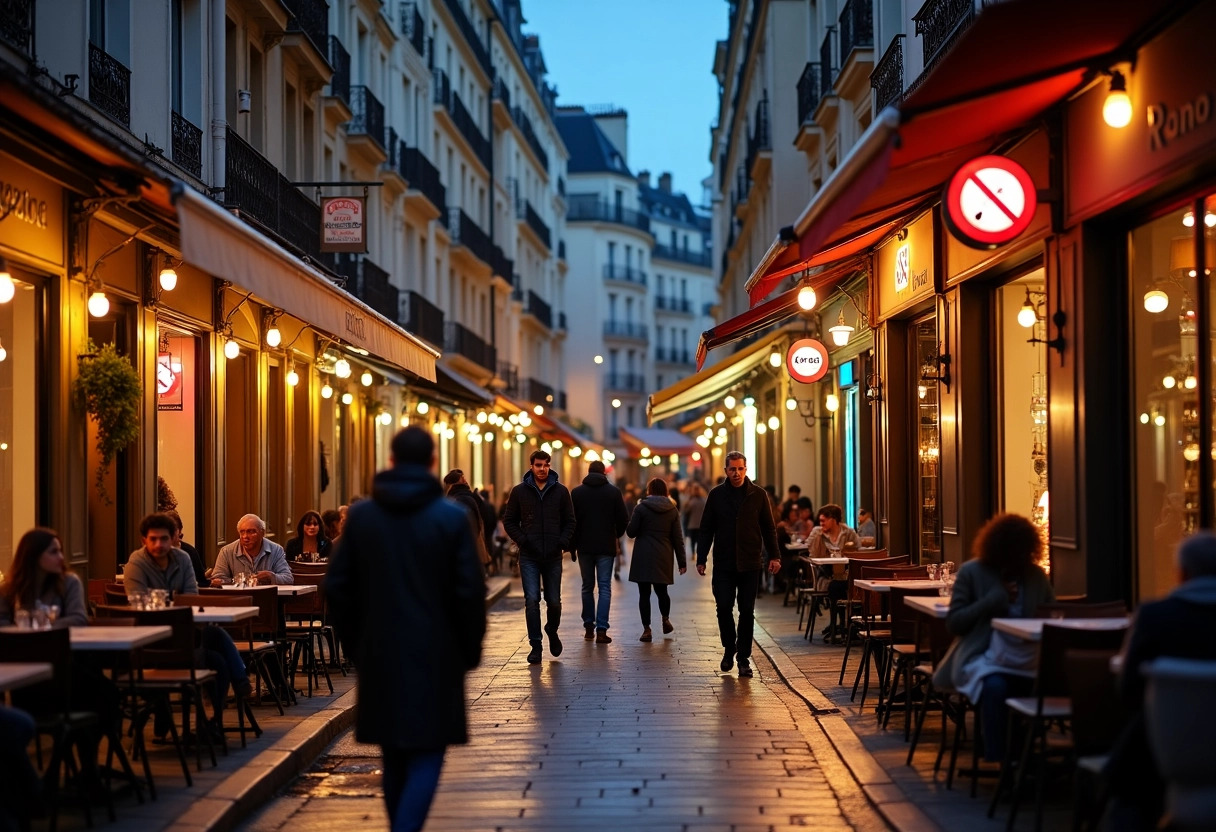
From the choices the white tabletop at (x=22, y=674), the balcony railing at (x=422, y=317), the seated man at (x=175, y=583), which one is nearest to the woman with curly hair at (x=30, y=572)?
the white tabletop at (x=22, y=674)

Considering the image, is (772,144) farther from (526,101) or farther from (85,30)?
(526,101)

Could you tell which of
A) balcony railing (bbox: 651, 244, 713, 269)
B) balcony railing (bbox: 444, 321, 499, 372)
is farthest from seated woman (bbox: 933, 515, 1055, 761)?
balcony railing (bbox: 651, 244, 713, 269)

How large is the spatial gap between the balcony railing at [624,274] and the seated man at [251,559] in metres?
68.2

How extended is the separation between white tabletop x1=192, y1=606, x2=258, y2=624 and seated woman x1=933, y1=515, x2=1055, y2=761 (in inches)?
153

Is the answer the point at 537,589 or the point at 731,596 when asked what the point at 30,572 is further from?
the point at 537,589

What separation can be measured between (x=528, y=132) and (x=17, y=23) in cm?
4501

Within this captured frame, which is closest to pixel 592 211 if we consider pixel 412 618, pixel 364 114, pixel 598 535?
pixel 364 114

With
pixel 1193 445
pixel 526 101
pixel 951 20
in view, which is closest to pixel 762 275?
pixel 951 20

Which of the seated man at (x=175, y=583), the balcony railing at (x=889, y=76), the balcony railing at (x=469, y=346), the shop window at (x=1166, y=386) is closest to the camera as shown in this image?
the shop window at (x=1166, y=386)

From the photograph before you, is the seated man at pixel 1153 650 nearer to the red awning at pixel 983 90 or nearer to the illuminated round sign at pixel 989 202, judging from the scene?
the red awning at pixel 983 90

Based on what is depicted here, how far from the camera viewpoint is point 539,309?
194ft

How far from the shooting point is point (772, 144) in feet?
109

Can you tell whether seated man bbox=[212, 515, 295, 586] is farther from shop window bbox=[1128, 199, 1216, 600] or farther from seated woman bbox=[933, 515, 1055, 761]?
shop window bbox=[1128, 199, 1216, 600]

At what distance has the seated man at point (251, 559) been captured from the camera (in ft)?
40.2
